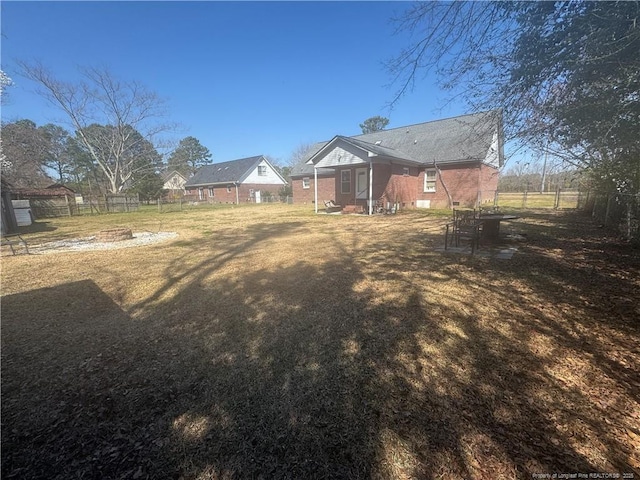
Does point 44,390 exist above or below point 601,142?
below

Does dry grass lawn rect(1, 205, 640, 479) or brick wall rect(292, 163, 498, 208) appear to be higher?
brick wall rect(292, 163, 498, 208)

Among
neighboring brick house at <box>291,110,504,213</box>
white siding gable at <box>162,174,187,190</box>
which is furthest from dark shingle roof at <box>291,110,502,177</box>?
white siding gable at <box>162,174,187,190</box>

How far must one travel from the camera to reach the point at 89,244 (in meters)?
9.78

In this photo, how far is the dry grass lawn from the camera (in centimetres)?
195

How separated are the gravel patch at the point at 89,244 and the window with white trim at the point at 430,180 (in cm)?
1671

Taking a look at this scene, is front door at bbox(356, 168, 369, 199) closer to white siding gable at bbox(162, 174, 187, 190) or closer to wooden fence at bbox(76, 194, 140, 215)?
wooden fence at bbox(76, 194, 140, 215)

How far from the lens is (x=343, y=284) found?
5.19 meters

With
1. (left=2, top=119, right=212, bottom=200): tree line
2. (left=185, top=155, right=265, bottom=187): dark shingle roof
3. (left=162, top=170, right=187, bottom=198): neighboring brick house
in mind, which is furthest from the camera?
(left=162, top=170, right=187, bottom=198): neighboring brick house

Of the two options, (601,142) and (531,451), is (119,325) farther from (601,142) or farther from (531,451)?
(601,142)

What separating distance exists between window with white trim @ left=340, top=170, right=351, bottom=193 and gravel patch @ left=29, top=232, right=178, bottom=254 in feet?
37.2

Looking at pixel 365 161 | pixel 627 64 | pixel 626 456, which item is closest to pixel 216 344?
pixel 626 456

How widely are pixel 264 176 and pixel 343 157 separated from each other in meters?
24.9

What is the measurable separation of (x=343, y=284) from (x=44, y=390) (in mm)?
3952

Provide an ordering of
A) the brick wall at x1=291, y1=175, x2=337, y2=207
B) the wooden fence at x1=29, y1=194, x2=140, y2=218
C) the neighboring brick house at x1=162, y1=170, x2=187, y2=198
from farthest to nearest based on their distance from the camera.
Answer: the neighboring brick house at x1=162, y1=170, x2=187, y2=198 → the brick wall at x1=291, y1=175, x2=337, y2=207 → the wooden fence at x1=29, y1=194, x2=140, y2=218
